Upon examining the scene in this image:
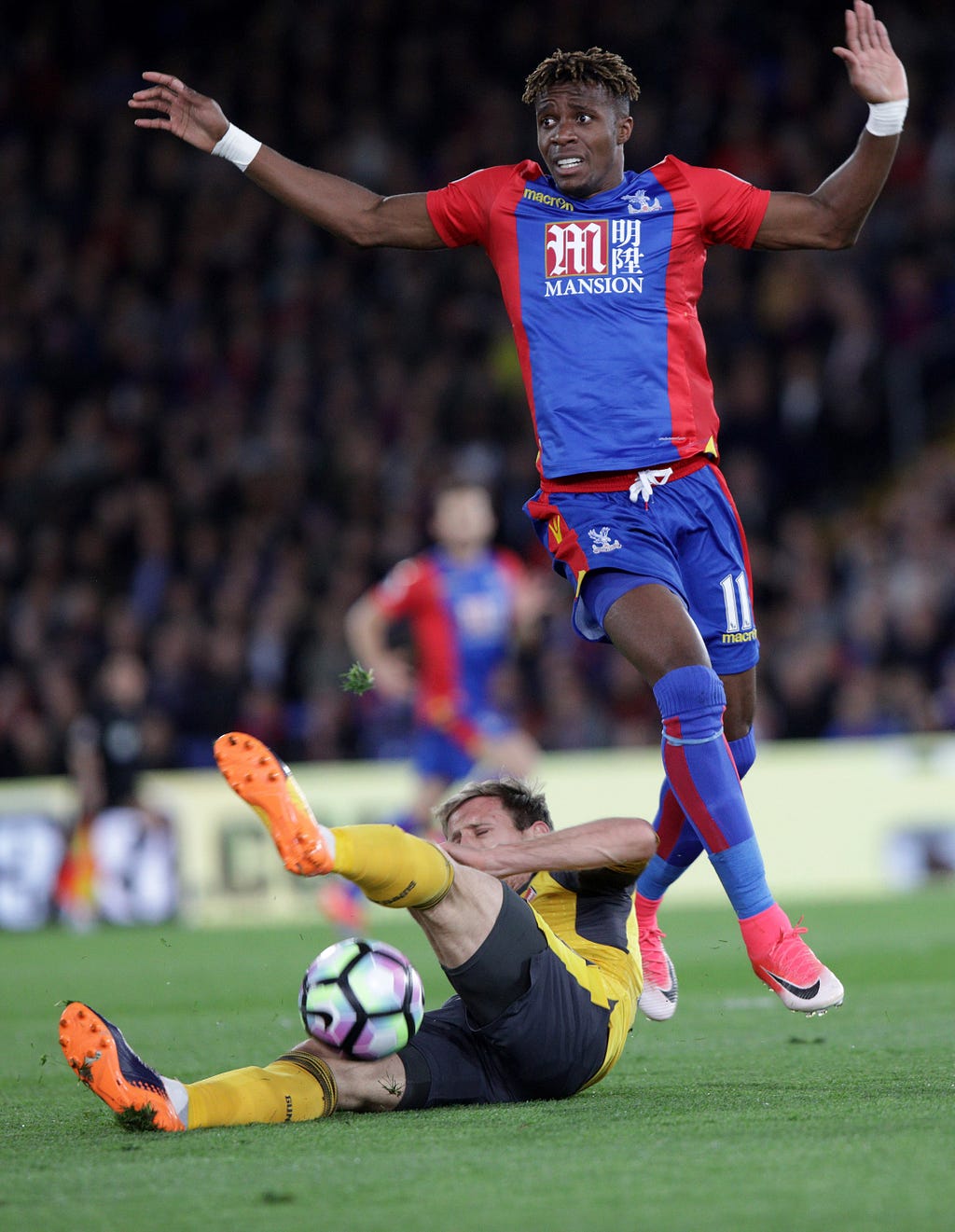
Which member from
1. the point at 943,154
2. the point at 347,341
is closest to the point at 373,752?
the point at 347,341

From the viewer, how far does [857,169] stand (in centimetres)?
499

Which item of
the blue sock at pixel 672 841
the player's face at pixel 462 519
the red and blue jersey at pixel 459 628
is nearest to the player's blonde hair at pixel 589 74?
the blue sock at pixel 672 841

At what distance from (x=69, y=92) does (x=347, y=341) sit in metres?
5.36

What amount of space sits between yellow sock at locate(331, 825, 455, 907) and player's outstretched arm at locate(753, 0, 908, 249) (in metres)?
2.18

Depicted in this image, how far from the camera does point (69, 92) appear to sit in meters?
20.7

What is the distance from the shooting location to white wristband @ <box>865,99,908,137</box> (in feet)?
16.0

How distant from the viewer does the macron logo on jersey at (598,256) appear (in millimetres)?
5145

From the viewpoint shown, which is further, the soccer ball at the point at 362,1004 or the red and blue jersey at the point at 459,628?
the red and blue jersey at the point at 459,628

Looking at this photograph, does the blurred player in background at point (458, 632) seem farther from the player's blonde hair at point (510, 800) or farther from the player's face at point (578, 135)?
the player's blonde hair at point (510, 800)

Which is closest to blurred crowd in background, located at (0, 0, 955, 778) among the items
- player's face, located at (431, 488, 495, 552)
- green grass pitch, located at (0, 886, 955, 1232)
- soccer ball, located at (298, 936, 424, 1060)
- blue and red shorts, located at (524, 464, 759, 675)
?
player's face, located at (431, 488, 495, 552)

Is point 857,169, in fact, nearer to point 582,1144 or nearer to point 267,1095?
point 582,1144

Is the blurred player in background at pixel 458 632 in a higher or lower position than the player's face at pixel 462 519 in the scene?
lower

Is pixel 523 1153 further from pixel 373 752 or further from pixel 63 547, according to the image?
pixel 63 547

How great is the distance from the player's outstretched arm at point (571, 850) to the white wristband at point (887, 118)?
204 cm
